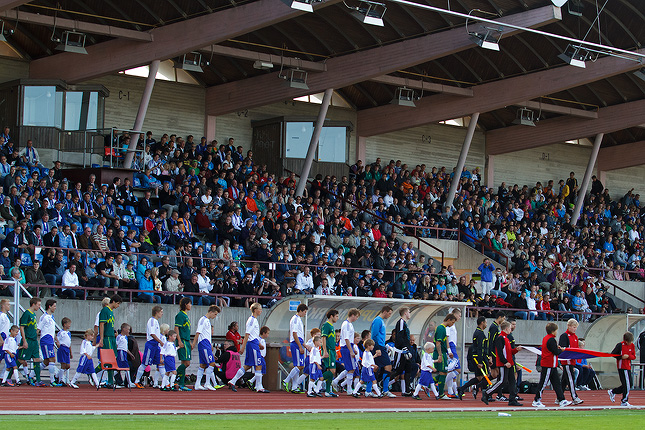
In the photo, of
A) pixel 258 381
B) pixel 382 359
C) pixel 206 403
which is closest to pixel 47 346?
pixel 258 381

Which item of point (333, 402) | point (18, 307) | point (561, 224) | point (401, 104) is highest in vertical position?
point (401, 104)

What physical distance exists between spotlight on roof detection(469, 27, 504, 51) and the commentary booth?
933 cm

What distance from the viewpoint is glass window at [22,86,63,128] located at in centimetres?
2989

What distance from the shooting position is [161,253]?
2464 centimetres

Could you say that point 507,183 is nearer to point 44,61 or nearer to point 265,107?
point 265,107

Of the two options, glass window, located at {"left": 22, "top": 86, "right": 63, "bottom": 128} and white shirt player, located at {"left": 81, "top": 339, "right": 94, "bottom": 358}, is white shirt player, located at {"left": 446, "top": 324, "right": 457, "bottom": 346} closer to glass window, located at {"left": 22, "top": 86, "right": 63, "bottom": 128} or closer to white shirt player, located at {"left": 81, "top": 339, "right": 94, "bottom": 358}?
white shirt player, located at {"left": 81, "top": 339, "right": 94, "bottom": 358}

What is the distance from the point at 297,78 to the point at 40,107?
779cm

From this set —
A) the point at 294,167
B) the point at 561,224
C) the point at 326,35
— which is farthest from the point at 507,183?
the point at 326,35

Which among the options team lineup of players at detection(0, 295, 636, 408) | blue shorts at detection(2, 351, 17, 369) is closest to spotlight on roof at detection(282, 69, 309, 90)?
team lineup of players at detection(0, 295, 636, 408)

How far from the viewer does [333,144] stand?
121ft

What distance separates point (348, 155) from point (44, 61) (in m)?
11.6

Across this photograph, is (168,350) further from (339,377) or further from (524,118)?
(524,118)

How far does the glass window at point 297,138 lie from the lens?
35.6 metres

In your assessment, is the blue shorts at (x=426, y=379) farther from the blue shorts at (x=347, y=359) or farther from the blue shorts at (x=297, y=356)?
the blue shorts at (x=297, y=356)
